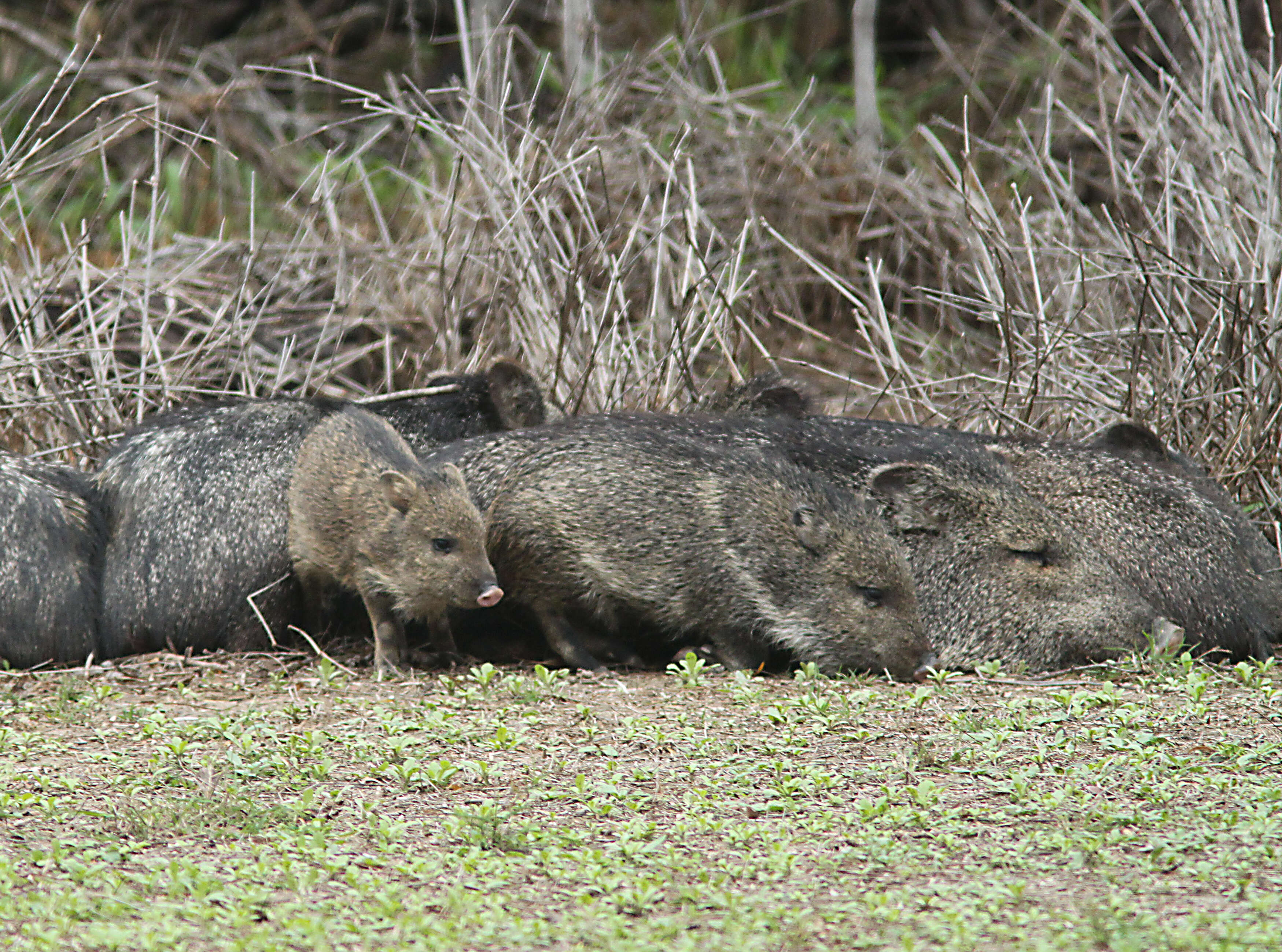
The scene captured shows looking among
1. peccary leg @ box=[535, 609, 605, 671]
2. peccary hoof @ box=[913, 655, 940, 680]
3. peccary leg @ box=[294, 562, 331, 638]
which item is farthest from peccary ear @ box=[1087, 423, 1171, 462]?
peccary leg @ box=[294, 562, 331, 638]

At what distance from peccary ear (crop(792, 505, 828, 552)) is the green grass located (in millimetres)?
516

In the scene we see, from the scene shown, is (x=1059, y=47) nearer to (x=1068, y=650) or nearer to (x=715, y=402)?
(x=715, y=402)

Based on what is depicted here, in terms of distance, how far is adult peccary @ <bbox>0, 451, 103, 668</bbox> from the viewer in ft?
16.1

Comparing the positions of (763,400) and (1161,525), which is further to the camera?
(763,400)

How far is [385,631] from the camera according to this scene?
4.94 meters

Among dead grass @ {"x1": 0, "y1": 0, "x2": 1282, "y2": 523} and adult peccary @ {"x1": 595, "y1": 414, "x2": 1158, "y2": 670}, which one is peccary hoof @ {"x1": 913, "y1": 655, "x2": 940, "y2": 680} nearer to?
adult peccary @ {"x1": 595, "y1": 414, "x2": 1158, "y2": 670}

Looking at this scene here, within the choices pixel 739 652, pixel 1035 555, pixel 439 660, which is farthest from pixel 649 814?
pixel 1035 555

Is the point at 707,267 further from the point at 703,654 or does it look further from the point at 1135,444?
the point at 703,654

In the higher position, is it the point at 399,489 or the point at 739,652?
the point at 399,489

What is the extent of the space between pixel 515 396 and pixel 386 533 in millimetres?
1183

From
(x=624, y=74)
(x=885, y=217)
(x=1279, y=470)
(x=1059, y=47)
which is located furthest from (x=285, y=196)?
(x=1279, y=470)

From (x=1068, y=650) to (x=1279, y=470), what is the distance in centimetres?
152

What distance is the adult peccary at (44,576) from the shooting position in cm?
→ 491

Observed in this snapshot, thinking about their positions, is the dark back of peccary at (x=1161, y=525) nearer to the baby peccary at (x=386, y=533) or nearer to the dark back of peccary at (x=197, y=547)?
the baby peccary at (x=386, y=533)
